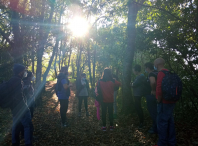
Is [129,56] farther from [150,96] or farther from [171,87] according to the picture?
[171,87]

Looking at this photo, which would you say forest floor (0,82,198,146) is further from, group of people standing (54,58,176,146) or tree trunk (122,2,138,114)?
tree trunk (122,2,138,114)

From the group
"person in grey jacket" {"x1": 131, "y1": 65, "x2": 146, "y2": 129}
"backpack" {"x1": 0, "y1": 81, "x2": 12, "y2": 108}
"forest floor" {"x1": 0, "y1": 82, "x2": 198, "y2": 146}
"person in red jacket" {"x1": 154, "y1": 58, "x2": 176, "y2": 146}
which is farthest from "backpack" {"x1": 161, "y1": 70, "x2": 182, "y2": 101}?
"backpack" {"x1": 0, "y1": 81, "x2": 12, "y2": 108}

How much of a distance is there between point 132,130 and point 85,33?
16.5m

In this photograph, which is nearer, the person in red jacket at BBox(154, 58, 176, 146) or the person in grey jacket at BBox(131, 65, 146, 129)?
the person in red jacket at BBox(154, 58, 176, 146)

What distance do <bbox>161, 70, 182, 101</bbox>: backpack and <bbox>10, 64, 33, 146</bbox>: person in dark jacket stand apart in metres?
3.44

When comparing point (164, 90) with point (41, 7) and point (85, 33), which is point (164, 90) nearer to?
point (41, 7)

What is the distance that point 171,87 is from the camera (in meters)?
3.65

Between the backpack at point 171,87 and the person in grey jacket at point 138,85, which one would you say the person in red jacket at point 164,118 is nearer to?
the backpack at point 171,87

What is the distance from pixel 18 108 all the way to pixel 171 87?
3.70 metres

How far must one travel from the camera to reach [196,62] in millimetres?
5559

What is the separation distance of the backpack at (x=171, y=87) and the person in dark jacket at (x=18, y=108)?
11.3 feet

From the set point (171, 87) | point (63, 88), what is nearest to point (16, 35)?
point (63, 88)

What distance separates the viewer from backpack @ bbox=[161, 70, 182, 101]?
143 inches

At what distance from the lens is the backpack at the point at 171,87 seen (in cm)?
364
